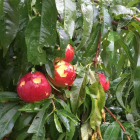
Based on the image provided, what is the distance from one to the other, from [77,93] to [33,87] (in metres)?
0.13

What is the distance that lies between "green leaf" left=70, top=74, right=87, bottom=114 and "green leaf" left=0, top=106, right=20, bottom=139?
5.8 inches

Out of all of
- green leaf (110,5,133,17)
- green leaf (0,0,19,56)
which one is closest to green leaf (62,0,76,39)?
green leaf (0,0,19,56)

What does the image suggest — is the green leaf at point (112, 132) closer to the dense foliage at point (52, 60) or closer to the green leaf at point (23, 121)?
the dense foliage at point (52, 60)

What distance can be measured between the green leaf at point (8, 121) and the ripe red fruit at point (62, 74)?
12 cm

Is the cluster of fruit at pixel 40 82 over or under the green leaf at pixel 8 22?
under

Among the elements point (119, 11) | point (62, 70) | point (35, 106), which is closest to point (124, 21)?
point (119, 11)

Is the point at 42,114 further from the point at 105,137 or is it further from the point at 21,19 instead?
the point at 105,137

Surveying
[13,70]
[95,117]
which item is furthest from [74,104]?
[13,70]

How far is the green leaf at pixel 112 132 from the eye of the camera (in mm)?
620

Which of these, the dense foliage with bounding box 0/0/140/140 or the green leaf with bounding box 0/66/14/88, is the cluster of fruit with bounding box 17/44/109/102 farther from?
the green leaf with bounding box 0/66/14/88

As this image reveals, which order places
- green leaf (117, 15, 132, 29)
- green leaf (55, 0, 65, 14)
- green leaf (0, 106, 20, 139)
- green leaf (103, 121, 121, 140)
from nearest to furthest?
1. green leaf (55, 0, 65, 14)
2. green leaf (0, 106, 20, 139)
3. green leaf (117, 15, 132, 29)
4. green leaf (103, 121, 121, 140)

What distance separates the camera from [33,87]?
384mm

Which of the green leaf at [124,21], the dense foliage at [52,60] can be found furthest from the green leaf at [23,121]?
the green leaf at [124,21]

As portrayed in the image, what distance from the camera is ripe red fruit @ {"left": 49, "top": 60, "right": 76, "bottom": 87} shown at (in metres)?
0.41
